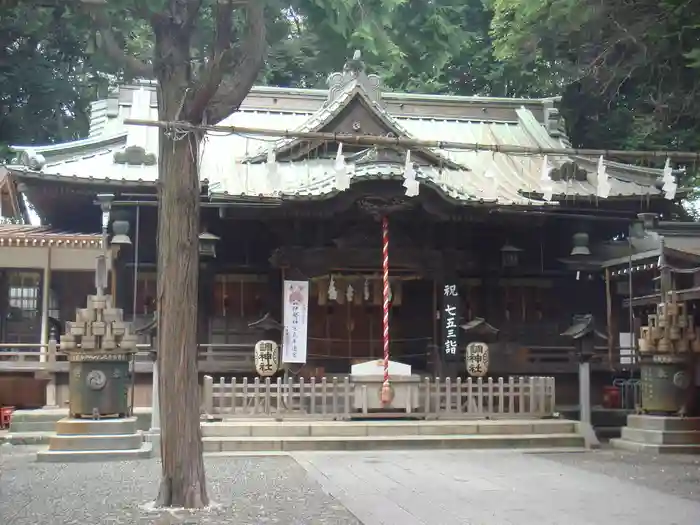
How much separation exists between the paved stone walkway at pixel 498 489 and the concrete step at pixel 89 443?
264 cm

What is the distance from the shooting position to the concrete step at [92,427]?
12.6 m

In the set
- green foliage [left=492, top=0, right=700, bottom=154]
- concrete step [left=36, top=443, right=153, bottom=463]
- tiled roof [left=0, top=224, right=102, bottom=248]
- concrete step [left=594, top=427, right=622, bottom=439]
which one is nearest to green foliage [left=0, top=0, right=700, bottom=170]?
green foliage [left=492, top=0, right=700, bottom=154]

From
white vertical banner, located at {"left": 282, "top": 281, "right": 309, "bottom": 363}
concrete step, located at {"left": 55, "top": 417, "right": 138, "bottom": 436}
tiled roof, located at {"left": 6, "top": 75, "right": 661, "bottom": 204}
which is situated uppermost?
tiled roof, located at {"left": 6, "top": 75, "right": 661, "bottom": 204}

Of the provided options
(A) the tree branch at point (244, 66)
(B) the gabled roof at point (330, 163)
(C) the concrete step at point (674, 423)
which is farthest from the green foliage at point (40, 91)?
(C) the concrete step at point (674, 423)

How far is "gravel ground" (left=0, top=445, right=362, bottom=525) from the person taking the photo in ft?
26.1

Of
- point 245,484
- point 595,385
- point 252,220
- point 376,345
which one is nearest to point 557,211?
point 595,385

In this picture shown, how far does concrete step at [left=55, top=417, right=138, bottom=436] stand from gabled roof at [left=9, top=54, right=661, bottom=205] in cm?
520

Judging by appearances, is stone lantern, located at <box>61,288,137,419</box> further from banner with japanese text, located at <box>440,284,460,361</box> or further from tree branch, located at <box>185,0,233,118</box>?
banner with japanese text, located at <box>440,284,460,361</box>

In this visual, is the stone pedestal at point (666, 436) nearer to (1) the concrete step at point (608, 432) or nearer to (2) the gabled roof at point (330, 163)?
(1) the concrete step at point (608, 432)

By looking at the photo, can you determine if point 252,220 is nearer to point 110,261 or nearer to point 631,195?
point 110,261

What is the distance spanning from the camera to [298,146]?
20.1m

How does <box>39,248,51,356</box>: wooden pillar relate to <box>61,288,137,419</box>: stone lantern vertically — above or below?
above

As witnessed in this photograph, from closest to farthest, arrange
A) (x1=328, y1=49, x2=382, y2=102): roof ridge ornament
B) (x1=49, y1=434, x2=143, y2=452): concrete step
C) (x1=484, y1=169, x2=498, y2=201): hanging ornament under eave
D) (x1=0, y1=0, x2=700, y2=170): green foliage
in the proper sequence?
(x1=0, y1=0, x2=700, y2=170): green foliage
(x1=49, y1=434, x2=143, y2=452): concrete step
(x1=484, y1=169, x2=498, y2=201): hanging ornament under eave
(x1=328, y1=49, x2=382, y2=102): roof ridge ornament

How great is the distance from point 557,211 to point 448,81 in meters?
13.7
